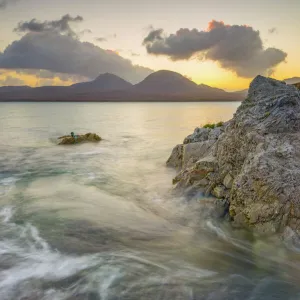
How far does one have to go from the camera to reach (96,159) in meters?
22.5

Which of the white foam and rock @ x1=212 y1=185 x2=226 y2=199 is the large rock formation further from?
the white foam

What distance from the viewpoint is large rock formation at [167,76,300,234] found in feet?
29.3

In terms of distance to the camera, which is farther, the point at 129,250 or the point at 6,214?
the point at 6,214

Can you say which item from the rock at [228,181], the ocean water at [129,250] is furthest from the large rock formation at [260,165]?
the ocean water at [129,250]

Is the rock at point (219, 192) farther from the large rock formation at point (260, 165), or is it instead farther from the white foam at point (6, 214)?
the white foam at point (6, 214)

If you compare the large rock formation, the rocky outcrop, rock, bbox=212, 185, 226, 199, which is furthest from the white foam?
the rocky outcrop

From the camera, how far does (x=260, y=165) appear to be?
31.6 feet

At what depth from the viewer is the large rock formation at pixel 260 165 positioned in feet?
29.3

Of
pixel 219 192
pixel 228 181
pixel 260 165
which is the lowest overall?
pixel 219 192

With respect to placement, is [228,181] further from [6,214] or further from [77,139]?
[77,139]

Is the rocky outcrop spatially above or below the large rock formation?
below

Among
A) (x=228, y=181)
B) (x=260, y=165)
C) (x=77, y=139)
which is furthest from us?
(x=77, y=139)

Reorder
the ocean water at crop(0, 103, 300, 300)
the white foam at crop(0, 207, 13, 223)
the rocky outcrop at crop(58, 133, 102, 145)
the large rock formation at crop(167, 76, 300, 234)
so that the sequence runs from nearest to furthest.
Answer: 1. the ocean water at crop(0, 103, 300, 300)
2. the large rock formation at crop(167, 76, 300, 234)
3. the white foam at crop(0, 207, 13, 223)
4. the rocky outcrop at crop(58, 133, 102, 145)

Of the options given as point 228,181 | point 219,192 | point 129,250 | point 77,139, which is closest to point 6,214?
point 129,250
